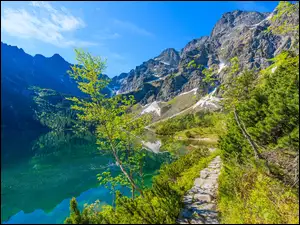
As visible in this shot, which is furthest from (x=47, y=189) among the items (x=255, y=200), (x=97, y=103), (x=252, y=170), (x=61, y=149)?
(x=61, y=149)

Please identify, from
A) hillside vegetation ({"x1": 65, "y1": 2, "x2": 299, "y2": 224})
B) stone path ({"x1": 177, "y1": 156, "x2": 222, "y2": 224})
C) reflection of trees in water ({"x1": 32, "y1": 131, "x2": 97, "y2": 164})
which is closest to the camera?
hillside vegetation ({"x1": 65, "y1": 2, "x2": 299, "y2": 224})

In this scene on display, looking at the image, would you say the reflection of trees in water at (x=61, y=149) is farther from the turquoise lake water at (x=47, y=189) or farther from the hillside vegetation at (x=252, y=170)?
the hillside vegetation at (x=252, y=170)

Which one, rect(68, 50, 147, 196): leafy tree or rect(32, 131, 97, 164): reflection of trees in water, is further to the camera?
rect(32, 131, 97, 164): reflection of trees in water

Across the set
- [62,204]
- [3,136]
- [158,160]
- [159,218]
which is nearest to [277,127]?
[159,218]

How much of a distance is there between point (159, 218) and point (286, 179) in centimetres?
696

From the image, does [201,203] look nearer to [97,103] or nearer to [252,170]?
[252,170]

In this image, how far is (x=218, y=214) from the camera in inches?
Answer: 420

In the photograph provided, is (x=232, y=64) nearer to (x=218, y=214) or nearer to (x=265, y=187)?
(x=265, y=187)

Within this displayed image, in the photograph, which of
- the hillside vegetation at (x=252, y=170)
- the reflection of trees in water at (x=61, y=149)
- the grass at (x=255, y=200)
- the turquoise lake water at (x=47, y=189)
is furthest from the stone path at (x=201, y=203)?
the reflection of trees in water at (x=61, y=149)

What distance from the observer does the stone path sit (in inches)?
408

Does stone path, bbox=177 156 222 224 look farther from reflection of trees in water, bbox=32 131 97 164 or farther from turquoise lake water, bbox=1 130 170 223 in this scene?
reflection of trees in water, bbox=32 131 97 164

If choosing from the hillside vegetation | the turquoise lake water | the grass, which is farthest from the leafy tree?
the turquoise lake water

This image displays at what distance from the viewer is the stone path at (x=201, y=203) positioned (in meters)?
10.4

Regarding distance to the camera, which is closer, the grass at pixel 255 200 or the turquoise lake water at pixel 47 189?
the grass at pixel 255 200
